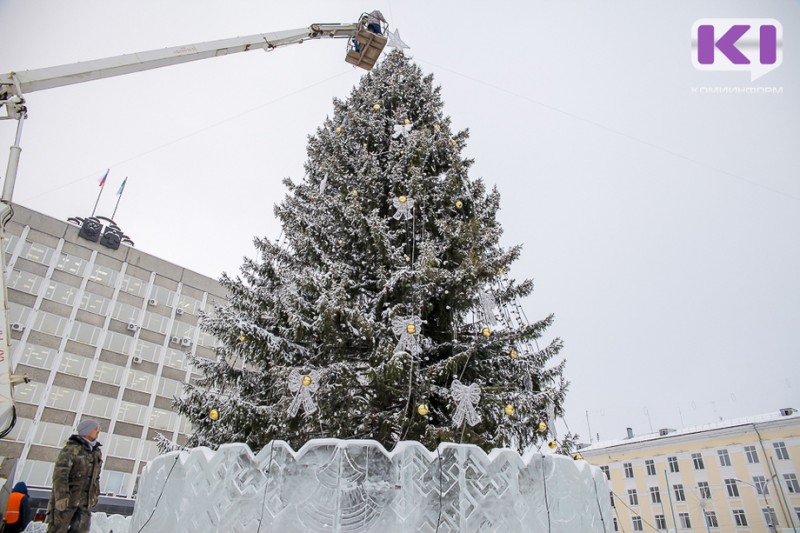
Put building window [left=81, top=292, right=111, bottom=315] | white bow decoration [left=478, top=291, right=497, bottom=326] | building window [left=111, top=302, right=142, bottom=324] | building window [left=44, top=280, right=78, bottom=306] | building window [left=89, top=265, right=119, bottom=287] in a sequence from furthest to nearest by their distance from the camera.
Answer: building window [left=111, top=302, right=142, bottom=324] < building window [left=89, top=265, right=119, bottom=287] < building window [left=81, top=292, right=111, bottom=315] < building window [left=44, top=280, right=78, bottom=306] < white bow decoration [left=478, top=291, right=497, bottom=326]

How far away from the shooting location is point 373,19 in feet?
35.4

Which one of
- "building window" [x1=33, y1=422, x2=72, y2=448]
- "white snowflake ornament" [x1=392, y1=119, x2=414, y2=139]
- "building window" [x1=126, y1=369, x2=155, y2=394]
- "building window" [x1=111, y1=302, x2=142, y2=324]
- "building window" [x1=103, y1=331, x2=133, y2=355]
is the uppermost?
"white snowflake ornament" [x1=392, y1=119, x2=414, y2=139]

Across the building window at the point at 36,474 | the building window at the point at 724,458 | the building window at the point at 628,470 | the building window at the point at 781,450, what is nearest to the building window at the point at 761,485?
the building window at the point at 724,458

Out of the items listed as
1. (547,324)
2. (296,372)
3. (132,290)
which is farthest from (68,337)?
(547,324)

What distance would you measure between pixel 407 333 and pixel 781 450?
143ft

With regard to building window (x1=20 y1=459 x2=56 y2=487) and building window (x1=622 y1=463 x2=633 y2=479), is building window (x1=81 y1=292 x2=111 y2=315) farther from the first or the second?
building window (x1=622 y1=463 x2=633 y2=479)

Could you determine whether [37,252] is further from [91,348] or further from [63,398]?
[63,398]

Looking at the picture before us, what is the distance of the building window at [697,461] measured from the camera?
39.1 meters

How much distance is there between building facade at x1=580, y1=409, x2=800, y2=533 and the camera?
3516 centimetres

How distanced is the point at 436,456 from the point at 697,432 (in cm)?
4500

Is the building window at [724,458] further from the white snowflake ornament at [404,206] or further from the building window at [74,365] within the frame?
the building window at [74,365]

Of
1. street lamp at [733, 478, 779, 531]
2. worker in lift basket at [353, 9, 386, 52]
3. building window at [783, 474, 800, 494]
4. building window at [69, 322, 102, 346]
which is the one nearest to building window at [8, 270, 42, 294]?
building window at [69, 322, 102, 346]

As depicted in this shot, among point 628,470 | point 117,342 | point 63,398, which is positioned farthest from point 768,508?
point 63,398

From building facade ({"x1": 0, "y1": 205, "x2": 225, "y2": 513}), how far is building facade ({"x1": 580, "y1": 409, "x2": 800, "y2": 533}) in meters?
38.7
